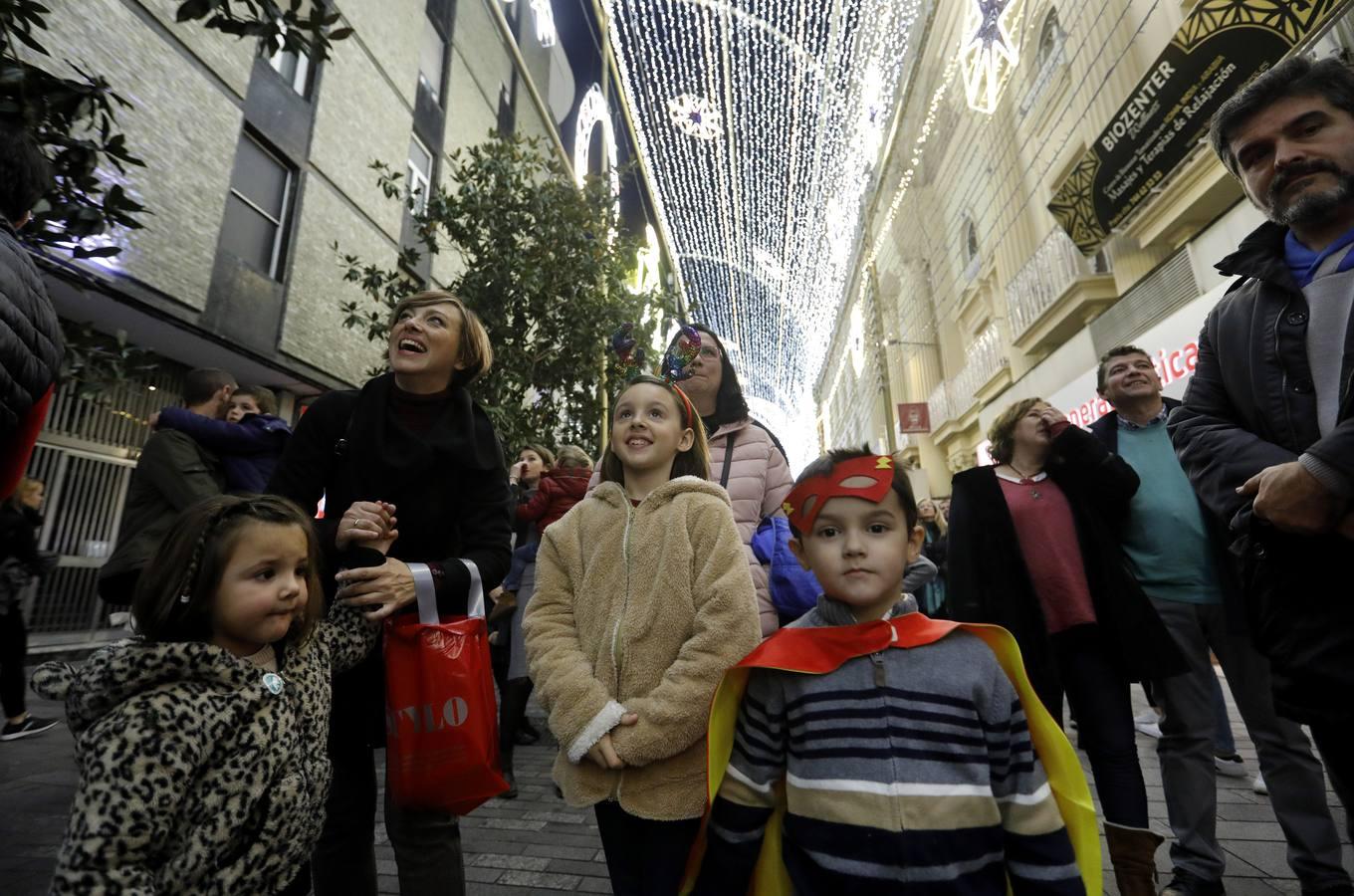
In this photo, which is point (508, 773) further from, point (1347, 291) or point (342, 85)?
point (342, 85)

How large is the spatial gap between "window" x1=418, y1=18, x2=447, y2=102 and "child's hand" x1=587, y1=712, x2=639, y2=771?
44.4 ft

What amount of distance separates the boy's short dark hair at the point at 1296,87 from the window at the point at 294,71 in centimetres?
1044

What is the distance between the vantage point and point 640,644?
1.74m

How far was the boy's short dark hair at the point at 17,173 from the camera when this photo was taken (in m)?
1.48

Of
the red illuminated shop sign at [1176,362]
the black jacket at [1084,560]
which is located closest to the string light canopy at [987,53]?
the red illuminated shop sign at [1176,362]

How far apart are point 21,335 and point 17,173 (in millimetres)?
434

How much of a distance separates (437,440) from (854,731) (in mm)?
1457

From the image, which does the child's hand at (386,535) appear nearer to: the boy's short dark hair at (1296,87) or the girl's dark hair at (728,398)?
the girl's dark hair at (728,398)

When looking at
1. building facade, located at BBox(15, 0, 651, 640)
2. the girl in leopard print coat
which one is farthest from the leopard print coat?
building facade, located at BBox(15, 0, 651, 640)

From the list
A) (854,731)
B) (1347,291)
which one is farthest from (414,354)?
(1347,291)

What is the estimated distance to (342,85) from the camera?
32.7 feet

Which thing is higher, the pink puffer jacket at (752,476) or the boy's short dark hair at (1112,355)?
the boy's short dark hair at (1112,355)

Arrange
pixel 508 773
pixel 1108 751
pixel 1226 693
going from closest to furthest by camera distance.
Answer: pixel 1108 751 → pixel 508 773 → pixel 1226 693

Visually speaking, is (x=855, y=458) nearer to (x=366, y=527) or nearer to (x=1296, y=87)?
(x=366, y=527)
